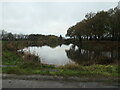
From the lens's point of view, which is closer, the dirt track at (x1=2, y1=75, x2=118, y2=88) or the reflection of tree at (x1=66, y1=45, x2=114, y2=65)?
the dirt track at (x1=2, y1=75, x2=118, y2=88)

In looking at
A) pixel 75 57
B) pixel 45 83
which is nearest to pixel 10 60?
pixel 45 83

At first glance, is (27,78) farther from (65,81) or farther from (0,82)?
(65,81)

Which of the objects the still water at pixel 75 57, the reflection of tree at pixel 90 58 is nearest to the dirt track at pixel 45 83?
the still water at pixel 75 57

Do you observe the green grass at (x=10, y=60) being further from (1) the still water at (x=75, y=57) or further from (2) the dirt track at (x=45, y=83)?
(2) the dirt track at (x=45, y=83)

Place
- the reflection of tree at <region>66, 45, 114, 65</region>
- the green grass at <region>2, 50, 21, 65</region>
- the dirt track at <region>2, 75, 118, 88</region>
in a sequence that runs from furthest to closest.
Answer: the reflection of tree at <region>66, 45, 114, 65</region>, the green grass at <region>2, 50, 21, 65</region>, the dirt track at <region>2, 75, 118, 88</region>

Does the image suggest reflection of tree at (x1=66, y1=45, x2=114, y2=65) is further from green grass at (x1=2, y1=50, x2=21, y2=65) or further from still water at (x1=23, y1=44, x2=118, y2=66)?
green grass at (x1=2, y1=50, x2=21, y2=65)

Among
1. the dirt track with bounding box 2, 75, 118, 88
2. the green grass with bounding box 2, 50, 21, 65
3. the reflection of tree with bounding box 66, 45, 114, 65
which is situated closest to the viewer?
the dirt track with bounding box 2, 75, 118, 88

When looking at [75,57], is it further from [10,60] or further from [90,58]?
[10,60]

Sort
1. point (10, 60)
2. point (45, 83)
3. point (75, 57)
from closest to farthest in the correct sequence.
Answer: point (45, 83)
point (10, 60)
point (75, 57)

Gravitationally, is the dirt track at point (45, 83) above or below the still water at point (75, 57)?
A: above

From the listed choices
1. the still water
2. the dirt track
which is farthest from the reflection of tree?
the dirt track

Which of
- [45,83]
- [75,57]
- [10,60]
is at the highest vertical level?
[10,60]

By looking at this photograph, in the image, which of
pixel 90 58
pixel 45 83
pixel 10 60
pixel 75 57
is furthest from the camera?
pixel 75 57

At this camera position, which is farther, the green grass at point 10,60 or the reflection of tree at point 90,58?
the reflection of tree at point 90,58
